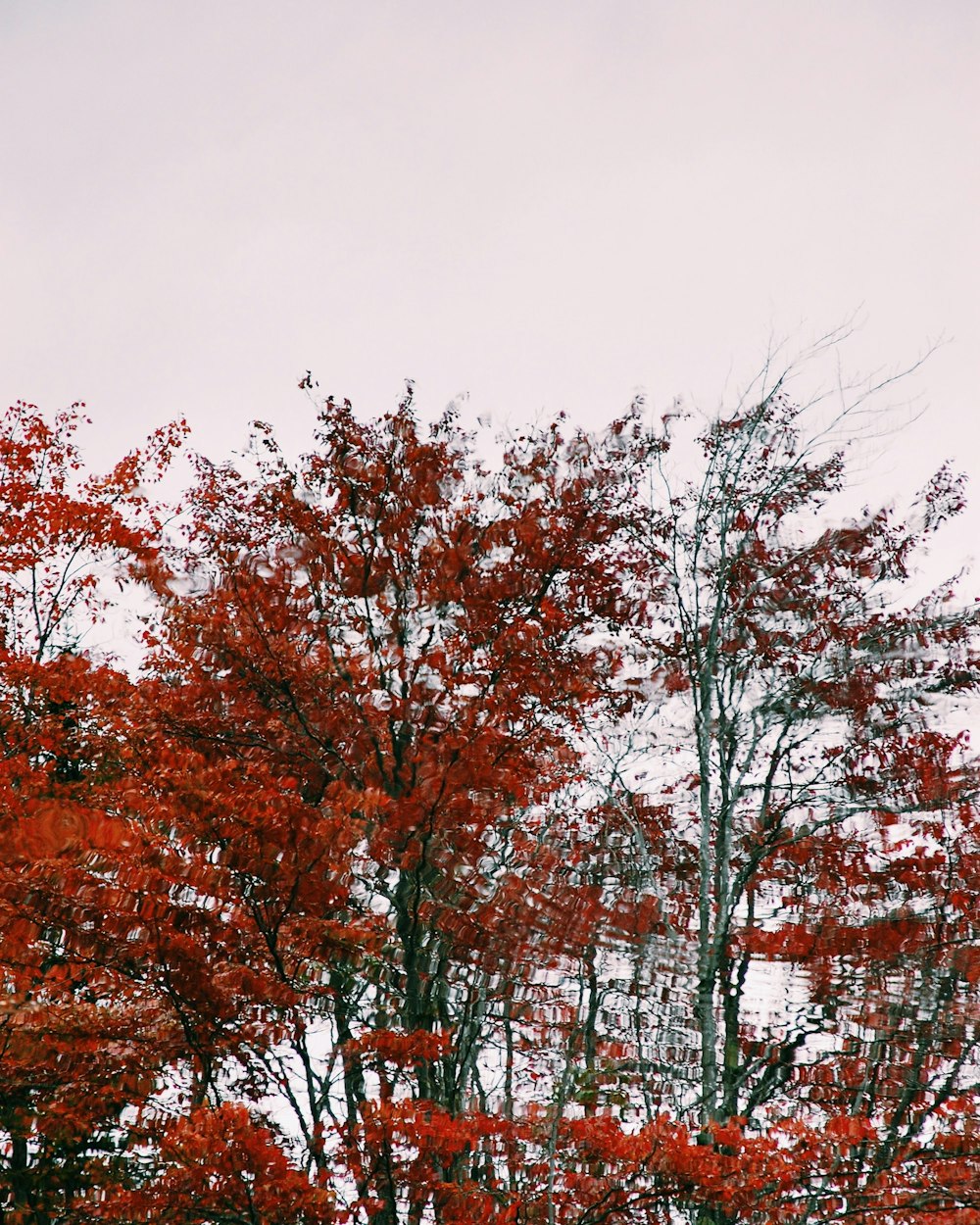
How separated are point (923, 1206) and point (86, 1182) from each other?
219 inches

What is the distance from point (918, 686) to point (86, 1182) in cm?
687

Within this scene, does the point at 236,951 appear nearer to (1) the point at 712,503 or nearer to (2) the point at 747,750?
(2) the point at 747,750

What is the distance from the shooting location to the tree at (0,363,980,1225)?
155 inches

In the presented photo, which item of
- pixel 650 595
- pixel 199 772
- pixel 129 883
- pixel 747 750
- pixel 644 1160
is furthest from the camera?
pixel 650 595

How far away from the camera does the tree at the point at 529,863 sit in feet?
12.9

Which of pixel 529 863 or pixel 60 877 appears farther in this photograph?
pixel 529 863

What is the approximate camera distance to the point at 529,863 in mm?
5359

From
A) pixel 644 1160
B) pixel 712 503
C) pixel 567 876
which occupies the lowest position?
pixel 644 1160

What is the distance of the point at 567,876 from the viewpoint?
18.3ft

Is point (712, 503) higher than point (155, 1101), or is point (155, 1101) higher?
point (712, 503)

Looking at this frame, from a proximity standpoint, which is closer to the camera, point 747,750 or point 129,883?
point 129,883

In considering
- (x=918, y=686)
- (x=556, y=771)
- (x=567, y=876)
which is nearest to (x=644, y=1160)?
(x=567, y=876)

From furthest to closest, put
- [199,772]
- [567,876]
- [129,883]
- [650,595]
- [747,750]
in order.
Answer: [650,595] → [747,750] → [567,876] → [199,772] → [129,883]

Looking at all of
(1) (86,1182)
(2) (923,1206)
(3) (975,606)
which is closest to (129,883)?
(1) (86,1182)
